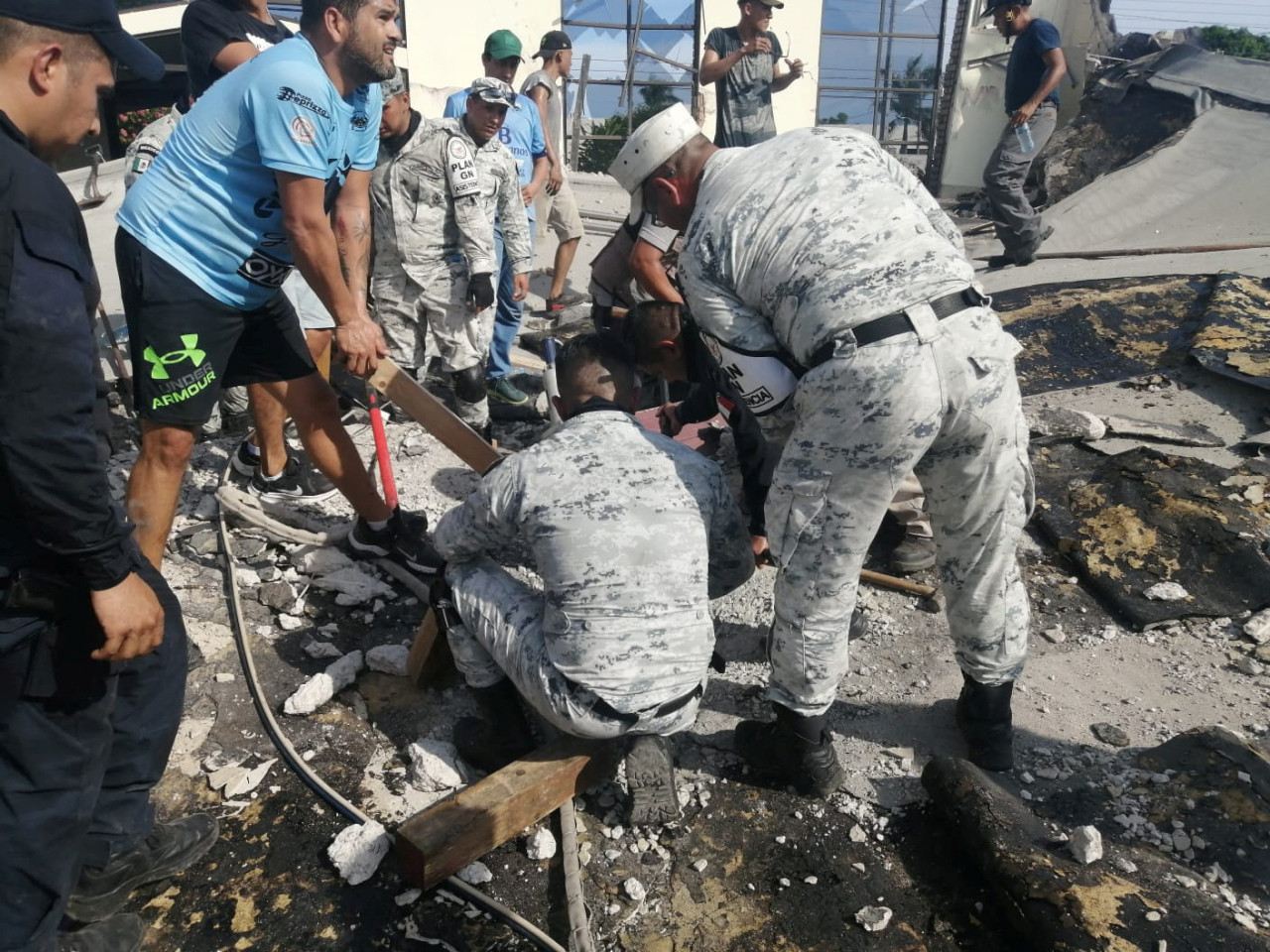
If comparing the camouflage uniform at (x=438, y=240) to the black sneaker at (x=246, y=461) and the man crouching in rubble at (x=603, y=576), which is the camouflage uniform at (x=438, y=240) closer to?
the black sneaker at (x=246, y=461)

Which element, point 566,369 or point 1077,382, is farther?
point 1077,382

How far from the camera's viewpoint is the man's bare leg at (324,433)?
333 cm

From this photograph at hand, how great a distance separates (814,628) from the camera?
8.04 feet

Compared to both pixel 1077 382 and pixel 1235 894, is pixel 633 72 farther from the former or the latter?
pixel 1235 894

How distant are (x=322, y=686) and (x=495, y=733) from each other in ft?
2.06

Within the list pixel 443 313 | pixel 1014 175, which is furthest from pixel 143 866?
pixel 1014 175

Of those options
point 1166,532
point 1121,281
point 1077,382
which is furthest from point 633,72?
point 1166,532

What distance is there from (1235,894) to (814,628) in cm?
112

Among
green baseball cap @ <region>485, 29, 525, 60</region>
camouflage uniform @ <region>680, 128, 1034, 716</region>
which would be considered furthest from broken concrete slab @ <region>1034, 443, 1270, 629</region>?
green baseball cap @ <region>485, 29, 525, 60</region>

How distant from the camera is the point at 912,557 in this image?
3586 millimetres

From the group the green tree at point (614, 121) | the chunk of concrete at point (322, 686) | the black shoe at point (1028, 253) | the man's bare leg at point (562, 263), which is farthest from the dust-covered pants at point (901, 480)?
the green tree at point (614, 121)

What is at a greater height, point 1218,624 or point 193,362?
point 193,362

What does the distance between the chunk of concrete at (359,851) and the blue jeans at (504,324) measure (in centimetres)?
326

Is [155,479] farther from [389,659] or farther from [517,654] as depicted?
[517,654]
